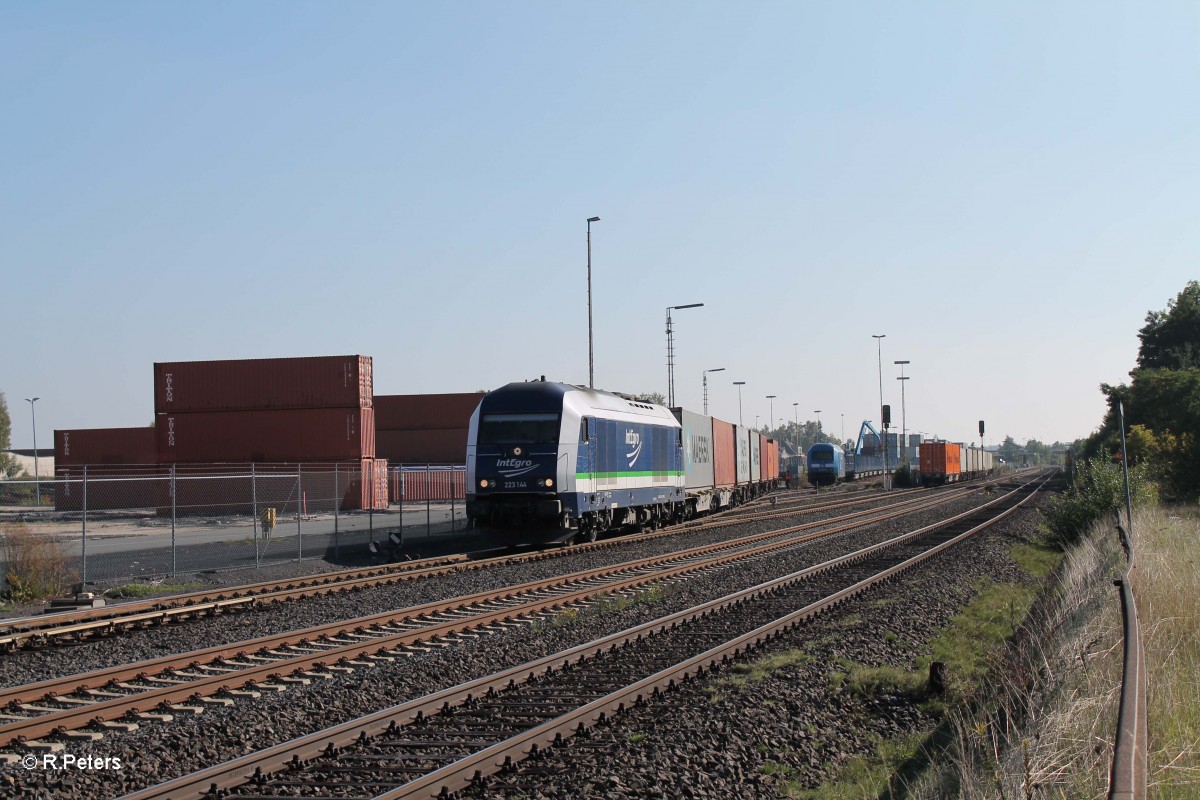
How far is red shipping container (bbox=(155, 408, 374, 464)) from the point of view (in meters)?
50.8

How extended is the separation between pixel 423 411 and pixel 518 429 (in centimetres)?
5328

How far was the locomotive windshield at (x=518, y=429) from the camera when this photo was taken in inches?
878

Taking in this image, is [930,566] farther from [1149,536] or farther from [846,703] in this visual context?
[846,703]

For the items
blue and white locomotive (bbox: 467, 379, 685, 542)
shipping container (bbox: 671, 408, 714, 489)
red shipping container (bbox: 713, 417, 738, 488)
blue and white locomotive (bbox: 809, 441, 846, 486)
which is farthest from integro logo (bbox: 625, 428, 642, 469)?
blue and white locomotive (bbox: 809, 441, 846, 486)

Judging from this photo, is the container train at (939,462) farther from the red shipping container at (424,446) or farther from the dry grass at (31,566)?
the dry grass at (31,566)

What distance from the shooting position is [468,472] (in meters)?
23.0

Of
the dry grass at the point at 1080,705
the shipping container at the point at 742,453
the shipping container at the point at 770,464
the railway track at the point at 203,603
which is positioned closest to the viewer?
the dry grass at the point at 1080,705

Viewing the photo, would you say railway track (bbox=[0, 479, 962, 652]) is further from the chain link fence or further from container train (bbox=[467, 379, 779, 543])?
the chain link fence

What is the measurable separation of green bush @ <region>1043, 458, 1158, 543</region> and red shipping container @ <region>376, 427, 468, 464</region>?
51.0m

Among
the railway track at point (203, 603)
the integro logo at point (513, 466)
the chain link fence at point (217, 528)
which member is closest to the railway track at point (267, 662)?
the railway track at point (203, 603)

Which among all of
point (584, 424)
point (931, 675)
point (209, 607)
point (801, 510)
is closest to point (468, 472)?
point (584, 424)

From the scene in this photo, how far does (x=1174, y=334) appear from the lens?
8669 cm

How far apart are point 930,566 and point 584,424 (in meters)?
7.88

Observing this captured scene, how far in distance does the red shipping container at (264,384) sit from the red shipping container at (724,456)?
19.8 m
